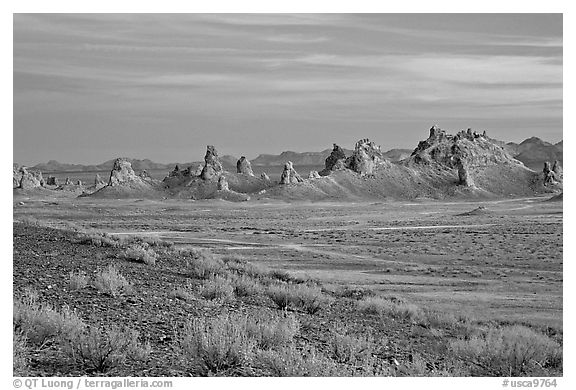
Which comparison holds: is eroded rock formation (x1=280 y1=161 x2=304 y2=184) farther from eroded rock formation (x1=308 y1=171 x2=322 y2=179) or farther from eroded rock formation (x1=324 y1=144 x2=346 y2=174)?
eroded rock formation (x1=324 y1=144 x2=346 y2=174)

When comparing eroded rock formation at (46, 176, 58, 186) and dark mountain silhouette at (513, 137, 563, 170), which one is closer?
dark mountain silhouette at (513, 137, 563, 170)

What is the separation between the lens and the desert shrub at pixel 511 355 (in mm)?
9297

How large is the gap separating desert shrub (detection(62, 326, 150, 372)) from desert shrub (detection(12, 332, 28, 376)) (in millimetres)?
433

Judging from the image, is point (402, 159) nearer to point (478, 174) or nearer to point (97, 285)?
point (478, 174)

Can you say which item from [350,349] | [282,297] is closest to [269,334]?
[350,349]

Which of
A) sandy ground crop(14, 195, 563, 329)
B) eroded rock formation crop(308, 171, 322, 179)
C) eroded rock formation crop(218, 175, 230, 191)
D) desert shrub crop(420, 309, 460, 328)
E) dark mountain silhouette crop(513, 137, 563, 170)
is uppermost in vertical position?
dark mountain silhouette crop(513, 137, 563, 170)

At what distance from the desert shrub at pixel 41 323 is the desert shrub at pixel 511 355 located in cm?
524

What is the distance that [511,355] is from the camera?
31.0 feet

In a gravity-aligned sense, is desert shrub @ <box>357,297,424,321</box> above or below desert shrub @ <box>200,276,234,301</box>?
below

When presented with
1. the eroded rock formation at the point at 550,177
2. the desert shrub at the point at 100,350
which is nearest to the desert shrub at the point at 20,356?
the desert shrub at the point at 100,350

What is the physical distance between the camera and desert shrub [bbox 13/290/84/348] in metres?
8.42

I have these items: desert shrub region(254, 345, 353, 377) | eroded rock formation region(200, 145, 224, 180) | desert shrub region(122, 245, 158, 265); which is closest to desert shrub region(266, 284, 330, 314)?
desert shrub region(122, 245, 158, 265)
